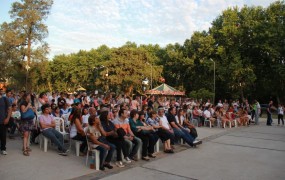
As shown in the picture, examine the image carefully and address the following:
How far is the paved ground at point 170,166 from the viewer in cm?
572

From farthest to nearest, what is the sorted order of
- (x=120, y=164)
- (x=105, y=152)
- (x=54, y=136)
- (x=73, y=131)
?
(x=73, y=131), (x=54, y=136), (x=120, y=164), (x=105, y=152)

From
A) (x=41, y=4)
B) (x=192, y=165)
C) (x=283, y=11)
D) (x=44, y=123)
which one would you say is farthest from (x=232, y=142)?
(x=41, y=4)

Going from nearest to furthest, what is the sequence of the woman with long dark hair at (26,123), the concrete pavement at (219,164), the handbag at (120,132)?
1. the concrete pavement at (219,164)
2. the handbag at (120,132)
3. the woman with long dark hair at (26,123)

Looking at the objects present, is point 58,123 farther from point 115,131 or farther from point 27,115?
point 115,131

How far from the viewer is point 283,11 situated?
32.9m

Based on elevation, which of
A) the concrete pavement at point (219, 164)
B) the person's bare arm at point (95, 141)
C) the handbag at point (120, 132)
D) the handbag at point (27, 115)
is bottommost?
the concrete pavement at point (219, 164)

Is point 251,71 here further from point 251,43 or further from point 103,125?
point 103,125

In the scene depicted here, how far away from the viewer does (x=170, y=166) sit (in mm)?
6605

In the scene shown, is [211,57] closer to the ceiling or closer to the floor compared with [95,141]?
closer to the ceiling

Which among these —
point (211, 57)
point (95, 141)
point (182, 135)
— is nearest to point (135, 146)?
point (95, 141)

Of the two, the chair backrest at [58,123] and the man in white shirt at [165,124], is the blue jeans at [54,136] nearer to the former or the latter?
the chair backrest at [58,123]

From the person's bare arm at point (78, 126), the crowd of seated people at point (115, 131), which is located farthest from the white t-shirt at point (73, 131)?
the person's bare arm at point (78, 126)

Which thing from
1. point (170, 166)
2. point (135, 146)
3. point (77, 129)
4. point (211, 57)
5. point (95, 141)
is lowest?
point (170, 166)

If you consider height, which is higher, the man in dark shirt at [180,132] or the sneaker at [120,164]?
the man in dark shirt at [180,132]
